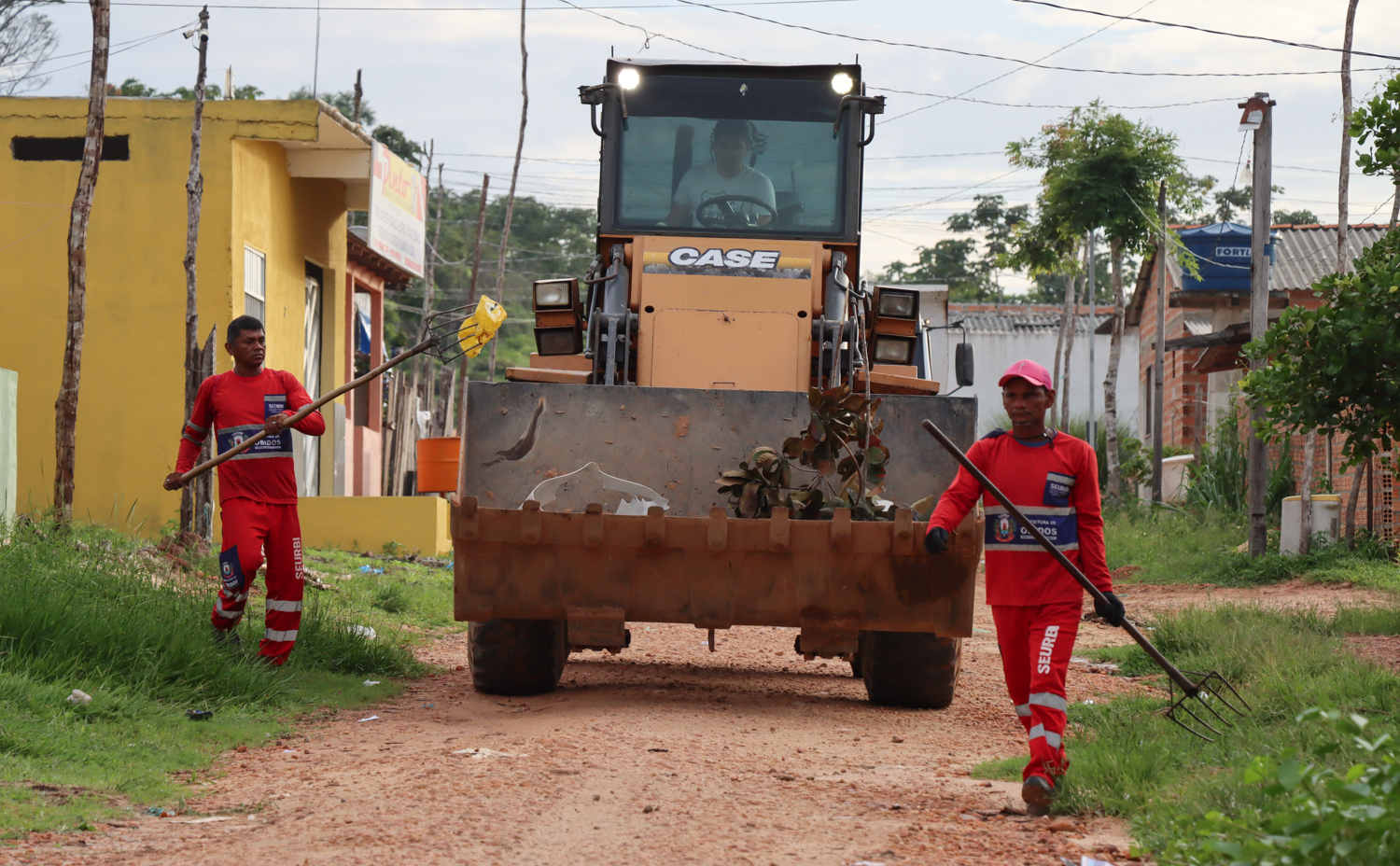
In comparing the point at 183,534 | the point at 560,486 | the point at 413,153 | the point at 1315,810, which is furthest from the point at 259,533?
the point at 413,153

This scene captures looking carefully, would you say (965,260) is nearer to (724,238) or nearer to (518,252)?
(518,252)

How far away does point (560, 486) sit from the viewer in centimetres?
735

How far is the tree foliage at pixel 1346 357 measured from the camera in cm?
920

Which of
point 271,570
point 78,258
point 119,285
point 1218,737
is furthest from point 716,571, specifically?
point 119,285

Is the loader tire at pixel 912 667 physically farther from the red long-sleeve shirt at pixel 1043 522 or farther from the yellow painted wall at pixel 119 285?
the yellow painted wall at pixel 119 285

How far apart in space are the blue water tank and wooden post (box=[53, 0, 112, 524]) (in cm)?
1955

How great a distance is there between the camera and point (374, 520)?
1714cm

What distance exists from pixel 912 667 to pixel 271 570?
3438mm

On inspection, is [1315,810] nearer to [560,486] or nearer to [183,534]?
[560,486]

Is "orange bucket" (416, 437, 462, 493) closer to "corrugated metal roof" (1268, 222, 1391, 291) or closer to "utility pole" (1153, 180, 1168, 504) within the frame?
"utility pole" (1153, 180, 1168, 504)

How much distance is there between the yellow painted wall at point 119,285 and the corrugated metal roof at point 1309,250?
16362 millimetres

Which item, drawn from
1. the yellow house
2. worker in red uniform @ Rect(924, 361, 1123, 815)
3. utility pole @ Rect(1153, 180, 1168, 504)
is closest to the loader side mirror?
worker in red uniform @ Rect(924, 361, 1123, 815)

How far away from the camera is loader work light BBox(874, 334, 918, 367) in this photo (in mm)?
8531

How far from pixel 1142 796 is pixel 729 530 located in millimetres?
2280
